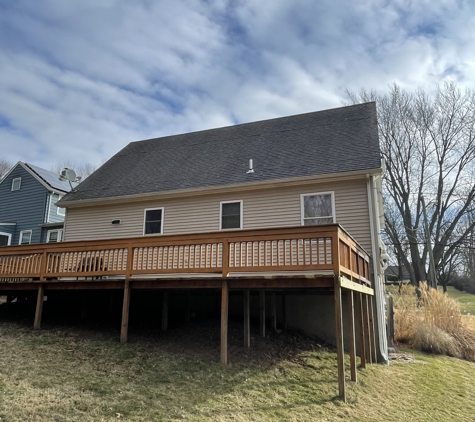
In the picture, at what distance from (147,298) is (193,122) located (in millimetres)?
8222

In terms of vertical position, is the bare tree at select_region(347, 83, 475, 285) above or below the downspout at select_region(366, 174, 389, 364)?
above

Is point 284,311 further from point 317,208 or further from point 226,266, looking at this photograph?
point 226,266

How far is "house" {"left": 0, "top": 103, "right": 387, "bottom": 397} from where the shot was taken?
260 inches

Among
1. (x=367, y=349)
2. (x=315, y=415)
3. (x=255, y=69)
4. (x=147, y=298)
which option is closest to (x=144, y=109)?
(x=255, y=69)

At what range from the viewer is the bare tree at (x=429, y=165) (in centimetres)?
1966

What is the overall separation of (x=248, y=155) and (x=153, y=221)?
372 cm

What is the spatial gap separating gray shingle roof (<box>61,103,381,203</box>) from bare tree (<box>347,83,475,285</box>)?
32.4 ft

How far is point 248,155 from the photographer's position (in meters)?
11.8

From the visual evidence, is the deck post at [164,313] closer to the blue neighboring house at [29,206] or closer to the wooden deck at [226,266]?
the wooden deck at [226,266]

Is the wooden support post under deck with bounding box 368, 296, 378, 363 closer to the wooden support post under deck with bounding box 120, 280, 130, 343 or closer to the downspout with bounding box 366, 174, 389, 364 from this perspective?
the downspout with bounding box 366, 174, 389, 364

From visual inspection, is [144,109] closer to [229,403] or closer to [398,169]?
[229,403]

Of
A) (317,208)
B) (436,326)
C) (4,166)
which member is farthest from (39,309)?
(4,166)

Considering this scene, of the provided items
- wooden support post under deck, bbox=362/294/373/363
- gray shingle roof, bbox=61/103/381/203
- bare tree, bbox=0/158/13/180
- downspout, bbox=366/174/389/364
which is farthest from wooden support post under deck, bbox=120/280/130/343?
bare tree, bbox=0/158/13/180

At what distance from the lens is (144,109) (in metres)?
13.8
